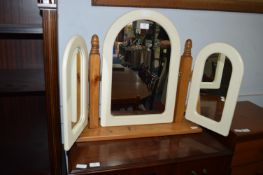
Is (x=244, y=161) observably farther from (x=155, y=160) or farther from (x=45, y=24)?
(x=45, y=24)

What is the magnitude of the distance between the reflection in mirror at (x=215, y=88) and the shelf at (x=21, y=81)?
775 millimetres

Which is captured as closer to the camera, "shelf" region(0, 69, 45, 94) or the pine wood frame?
"shelf" region(0, 69, 45, 94)

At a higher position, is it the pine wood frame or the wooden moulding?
the pine wood frame

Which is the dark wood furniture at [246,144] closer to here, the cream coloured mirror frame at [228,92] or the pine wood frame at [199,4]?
the cream coloured mirror frame at [228,92]

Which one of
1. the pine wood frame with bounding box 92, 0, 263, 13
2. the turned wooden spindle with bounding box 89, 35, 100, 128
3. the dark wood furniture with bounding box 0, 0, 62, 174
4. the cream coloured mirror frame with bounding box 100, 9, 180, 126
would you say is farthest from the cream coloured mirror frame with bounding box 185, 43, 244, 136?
the dark wood furniture with bounding box 0, 0, 62, 174

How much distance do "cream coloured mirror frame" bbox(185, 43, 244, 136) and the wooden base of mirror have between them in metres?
0.06

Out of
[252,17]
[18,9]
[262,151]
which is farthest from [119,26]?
[262,151]

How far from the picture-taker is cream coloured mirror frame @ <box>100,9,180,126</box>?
100 cm

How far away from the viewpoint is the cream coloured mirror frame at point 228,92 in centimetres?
102

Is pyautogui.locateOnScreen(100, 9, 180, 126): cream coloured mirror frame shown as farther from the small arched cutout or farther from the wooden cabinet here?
the wooden cabinet

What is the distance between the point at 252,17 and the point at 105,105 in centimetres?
98

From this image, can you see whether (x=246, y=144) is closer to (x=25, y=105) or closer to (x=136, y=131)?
(x=136, y=131)

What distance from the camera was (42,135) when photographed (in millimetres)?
1115

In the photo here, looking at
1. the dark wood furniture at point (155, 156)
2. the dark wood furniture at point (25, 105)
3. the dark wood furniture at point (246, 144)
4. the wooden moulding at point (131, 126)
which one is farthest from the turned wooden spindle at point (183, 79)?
the dark wood furniture at point (25, 105)
